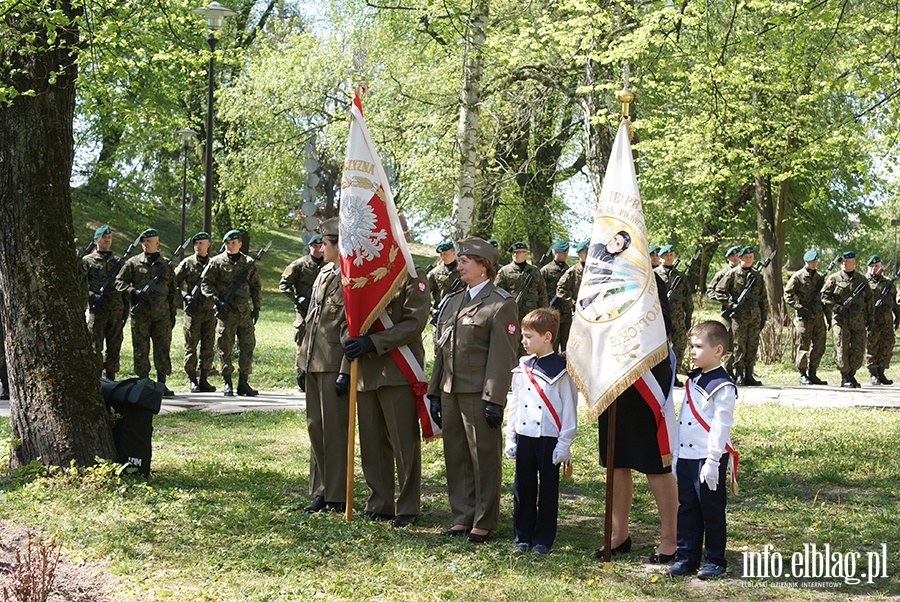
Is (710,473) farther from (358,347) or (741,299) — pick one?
(741,299)

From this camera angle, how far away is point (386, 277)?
7.75m

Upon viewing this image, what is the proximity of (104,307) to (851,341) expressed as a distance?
11481 millimetres

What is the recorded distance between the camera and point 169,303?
1486 cm

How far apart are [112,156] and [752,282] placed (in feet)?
97.2

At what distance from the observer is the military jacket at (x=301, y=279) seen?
1484 centimetres

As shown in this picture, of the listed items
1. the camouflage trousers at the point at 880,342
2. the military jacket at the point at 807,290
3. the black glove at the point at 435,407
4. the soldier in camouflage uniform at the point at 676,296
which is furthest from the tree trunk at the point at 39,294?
the camouflage trousers at the point at 880,342

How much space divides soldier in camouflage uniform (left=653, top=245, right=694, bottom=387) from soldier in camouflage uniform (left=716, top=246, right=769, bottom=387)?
24.2 inches

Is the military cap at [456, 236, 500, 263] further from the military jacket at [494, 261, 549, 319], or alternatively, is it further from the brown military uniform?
the military jacket at [494, 261, 549, 319]

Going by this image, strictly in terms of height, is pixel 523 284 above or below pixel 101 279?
above

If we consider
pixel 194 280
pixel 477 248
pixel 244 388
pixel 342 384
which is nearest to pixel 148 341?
pixel 194 280

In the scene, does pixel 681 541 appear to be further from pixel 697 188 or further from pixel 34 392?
pixel 697 188

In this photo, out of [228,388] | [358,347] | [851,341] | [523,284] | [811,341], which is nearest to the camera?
[358,347]

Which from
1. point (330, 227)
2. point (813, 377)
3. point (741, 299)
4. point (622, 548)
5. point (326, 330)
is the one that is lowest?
point (622, 548)

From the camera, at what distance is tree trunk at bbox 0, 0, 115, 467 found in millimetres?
8414
